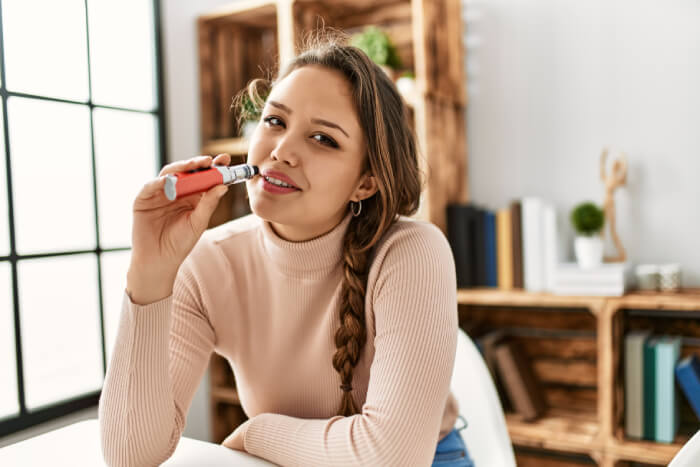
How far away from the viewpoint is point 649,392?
1.82 metres

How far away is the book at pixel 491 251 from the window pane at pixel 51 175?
1.45 m

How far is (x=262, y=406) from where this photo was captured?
1143 mm

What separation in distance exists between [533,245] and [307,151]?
126cm

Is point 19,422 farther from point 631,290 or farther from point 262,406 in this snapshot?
point 631,290

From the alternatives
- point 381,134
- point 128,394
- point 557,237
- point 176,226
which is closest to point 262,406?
point 128,394

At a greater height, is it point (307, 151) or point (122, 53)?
point (122, 53)

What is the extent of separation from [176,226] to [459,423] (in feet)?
2.63

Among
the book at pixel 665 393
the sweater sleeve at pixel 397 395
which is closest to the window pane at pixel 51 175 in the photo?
the sweater sleeve at pixel 397 395

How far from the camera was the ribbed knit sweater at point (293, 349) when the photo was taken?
90cm

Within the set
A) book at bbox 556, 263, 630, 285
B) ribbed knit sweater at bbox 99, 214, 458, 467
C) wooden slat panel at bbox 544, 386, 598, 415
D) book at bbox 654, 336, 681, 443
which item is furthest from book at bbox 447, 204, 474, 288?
ribbed knit sweater at bbox 99, 214, 458, 467

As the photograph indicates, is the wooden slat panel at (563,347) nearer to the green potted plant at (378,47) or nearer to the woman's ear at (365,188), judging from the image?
the green potted plant at (378,47)

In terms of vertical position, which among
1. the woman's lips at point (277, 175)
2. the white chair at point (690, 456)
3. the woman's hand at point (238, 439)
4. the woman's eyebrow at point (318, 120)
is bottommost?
the woman's hand at point (238, 439)

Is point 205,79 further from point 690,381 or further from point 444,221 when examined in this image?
point 690,381

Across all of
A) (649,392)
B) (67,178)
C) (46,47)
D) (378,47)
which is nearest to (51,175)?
(67,178)
